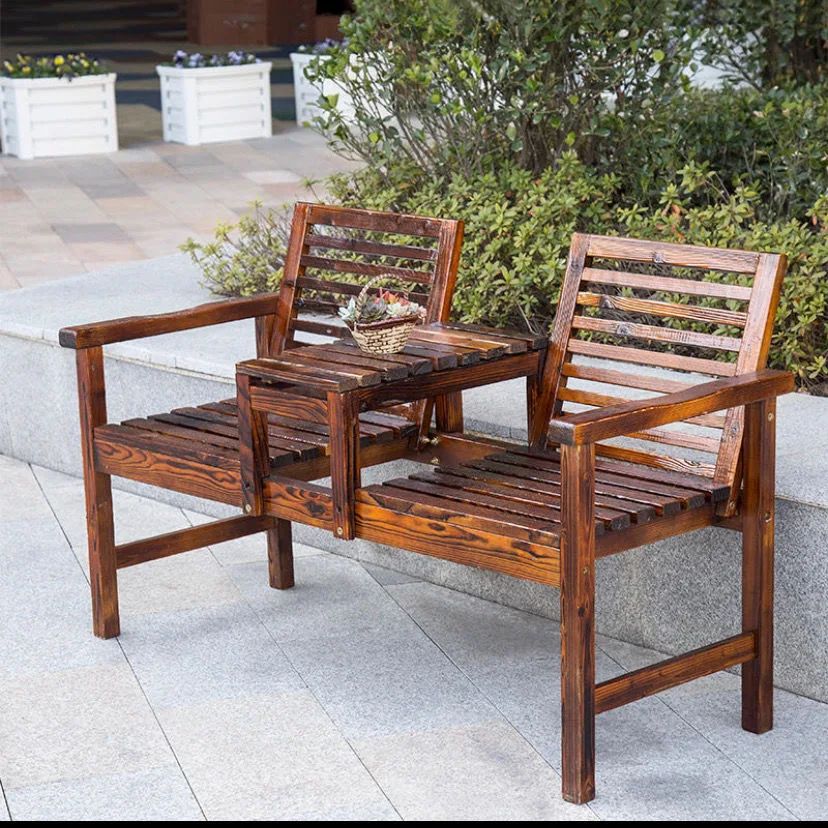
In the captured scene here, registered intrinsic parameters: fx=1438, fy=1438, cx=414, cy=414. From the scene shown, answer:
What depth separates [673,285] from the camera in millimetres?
3146

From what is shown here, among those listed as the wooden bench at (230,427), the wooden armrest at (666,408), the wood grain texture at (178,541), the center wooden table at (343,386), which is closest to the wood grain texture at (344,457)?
the center wooden table at (343,386)

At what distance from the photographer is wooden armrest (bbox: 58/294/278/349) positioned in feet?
11.3

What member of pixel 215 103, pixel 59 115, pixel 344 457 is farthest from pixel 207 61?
pixel 344 457

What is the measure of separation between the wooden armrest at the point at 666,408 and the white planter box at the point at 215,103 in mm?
9963

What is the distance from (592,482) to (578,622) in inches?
10.4

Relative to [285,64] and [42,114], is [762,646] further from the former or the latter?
[285,64]

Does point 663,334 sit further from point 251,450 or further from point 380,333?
point 251,450

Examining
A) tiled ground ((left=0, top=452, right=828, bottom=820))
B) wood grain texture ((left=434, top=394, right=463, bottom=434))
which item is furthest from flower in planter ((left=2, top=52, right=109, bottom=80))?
wood grain texture ((left=434, top=394, right=463, bottom=434))

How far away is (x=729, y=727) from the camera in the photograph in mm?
3115

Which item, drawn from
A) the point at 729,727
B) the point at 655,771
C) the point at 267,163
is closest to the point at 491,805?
the point at 655,771

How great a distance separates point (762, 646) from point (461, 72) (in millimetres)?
2363

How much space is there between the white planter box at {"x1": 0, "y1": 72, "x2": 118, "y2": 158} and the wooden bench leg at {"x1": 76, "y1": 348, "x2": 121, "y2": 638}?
29.0ft

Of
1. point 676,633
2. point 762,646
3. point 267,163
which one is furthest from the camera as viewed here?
point 267,163

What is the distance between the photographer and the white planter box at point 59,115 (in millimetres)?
11751
